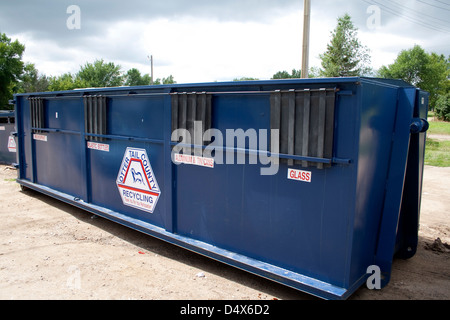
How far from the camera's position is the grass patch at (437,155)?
43.2ft

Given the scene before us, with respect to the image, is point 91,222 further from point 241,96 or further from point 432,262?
point 432,262

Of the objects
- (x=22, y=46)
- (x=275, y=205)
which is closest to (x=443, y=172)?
(x=275, y=205)

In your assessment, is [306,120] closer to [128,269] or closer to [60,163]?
[128,269]

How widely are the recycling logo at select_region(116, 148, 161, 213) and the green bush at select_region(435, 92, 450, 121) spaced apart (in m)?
46.0

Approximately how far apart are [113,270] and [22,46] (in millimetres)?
32334

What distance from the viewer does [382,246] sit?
143 inches

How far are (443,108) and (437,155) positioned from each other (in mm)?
32886

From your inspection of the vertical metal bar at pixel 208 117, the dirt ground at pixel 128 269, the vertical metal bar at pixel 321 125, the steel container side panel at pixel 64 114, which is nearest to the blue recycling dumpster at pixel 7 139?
the steel container side panel at pixel 64 114

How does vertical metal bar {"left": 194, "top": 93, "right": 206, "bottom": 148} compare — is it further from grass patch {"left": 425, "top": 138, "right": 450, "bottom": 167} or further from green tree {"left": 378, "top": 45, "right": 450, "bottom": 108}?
green tree {"left": 378, "top": 45, "right": 450, "bottom": 108}

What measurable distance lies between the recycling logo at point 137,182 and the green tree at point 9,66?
2916cm

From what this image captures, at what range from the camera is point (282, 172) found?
3.53 meters

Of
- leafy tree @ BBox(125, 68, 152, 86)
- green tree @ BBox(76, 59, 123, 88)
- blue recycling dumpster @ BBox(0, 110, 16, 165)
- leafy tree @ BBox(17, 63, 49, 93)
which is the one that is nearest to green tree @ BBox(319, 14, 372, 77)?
blue recycling dumpster @ BBox(0, 110, 16, 165)

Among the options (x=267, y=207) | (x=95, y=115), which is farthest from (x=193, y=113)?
(x=95, y=115)

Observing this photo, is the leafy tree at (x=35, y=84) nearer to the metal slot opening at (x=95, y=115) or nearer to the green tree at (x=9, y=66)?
the green tree at (x=9, y=66)
